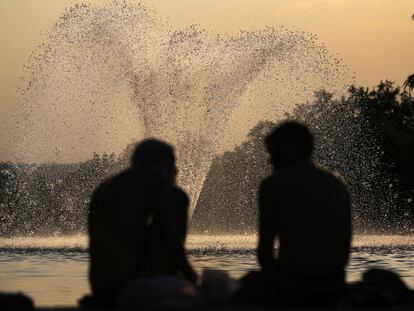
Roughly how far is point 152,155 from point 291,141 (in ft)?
3.24

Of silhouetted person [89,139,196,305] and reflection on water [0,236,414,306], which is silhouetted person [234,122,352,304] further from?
reflection on water [0,236,414,306]

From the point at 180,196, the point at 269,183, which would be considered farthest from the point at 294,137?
the point at 180,196

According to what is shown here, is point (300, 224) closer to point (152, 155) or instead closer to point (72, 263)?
point (152, 155)

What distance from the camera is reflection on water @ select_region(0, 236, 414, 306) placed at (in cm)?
1977

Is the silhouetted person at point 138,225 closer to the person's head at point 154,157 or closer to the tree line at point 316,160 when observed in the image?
the person's head at point 154,157

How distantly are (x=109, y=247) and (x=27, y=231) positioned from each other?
119ft

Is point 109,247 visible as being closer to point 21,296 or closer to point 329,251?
point 21,296

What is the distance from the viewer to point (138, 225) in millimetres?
9406

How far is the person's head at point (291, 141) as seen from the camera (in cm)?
950

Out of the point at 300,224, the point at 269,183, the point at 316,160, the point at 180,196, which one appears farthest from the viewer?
the point at 316,160

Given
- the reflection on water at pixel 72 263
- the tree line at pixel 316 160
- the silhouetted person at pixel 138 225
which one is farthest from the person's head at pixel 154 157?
the tree line at pixel 316 160

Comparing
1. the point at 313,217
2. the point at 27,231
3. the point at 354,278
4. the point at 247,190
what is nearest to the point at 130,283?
the point at 313,217

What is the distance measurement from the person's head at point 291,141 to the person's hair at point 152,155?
29.3 inches

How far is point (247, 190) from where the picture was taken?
6494 cm
